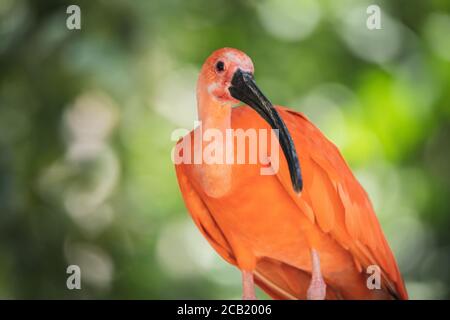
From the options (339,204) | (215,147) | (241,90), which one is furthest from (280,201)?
(241,90)

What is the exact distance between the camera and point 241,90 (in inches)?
94.4

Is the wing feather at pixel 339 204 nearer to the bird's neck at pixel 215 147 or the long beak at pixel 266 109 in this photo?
the long beak at pixel 266 109

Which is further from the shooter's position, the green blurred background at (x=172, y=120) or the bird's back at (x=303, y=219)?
the green blurred background at (x=172, y=120)

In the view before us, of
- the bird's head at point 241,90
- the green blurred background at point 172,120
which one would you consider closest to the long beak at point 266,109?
the bird's head at point 241,90

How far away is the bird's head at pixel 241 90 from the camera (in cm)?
240

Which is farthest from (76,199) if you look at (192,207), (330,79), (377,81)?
(377,81)

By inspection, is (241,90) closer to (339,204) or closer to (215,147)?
(215,147)

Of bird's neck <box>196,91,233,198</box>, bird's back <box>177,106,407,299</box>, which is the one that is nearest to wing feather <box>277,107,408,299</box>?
bird's back <box>177,106,407,299</box>

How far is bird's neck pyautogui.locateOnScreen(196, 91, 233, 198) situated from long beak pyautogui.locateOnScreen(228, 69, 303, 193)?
8 cm

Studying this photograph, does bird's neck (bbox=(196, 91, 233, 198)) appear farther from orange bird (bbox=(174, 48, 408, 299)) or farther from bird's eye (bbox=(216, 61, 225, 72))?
bird's eye (bbox=(216, 61, 225, 72))

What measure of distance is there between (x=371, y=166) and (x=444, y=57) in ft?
1.88

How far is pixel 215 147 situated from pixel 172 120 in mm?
339

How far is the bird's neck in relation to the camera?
2420 millimetres

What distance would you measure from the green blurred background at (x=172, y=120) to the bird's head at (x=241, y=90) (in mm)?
226
